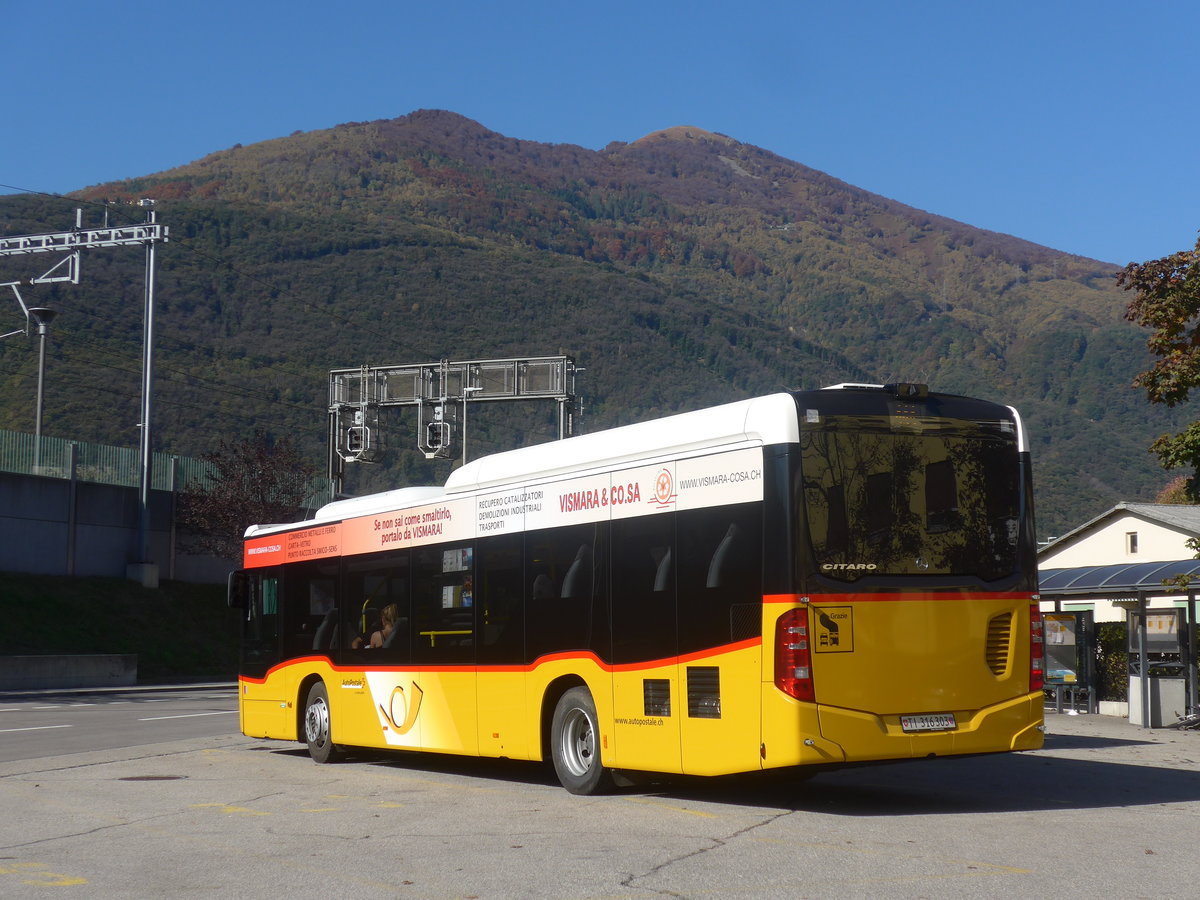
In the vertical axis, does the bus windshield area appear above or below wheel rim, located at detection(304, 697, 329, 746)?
above

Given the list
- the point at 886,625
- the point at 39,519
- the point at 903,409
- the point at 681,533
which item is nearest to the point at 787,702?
the point at 886,625

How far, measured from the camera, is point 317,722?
659 inches

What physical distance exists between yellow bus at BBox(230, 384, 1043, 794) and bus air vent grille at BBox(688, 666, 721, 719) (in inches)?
0.8

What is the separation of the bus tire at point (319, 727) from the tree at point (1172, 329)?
489 inches

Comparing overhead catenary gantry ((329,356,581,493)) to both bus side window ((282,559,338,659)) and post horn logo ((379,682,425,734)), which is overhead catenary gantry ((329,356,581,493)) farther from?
post horn logo ((379,682,425,734))

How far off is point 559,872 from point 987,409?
5.44 m

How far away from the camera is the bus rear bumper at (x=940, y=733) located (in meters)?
10.5

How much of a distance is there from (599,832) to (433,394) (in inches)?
1383

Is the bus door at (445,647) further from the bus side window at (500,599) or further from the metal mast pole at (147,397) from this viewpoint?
the metal mast pole at (147,397)

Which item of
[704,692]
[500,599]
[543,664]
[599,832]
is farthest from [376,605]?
[599,832]

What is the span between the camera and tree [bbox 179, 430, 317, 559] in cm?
4797

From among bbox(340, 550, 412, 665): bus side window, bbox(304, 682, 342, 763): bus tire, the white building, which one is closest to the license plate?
bbox(340, 550, 412, 665): bus side window

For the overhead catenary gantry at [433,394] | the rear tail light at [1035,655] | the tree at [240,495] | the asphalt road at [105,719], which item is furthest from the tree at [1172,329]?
the tree at [240,495]

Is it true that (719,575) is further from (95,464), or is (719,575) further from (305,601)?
(95,464)
